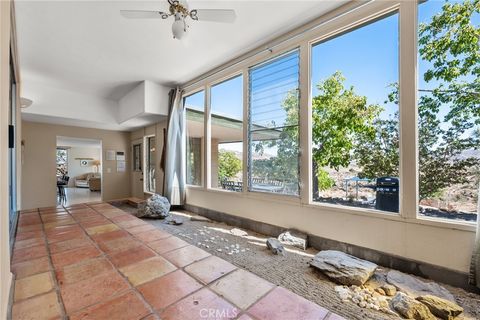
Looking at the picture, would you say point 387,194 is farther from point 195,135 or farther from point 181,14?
point 195,135

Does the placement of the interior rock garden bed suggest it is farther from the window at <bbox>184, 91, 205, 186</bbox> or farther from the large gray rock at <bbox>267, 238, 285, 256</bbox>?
the window at <bbox>184, 91, 205, 186</bbox>

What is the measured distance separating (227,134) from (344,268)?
9.35 feet

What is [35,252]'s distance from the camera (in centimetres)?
170

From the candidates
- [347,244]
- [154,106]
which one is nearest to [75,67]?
[154,106]

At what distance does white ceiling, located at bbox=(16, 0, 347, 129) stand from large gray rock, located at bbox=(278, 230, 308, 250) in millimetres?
2660

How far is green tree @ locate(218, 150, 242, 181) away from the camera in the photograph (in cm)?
358

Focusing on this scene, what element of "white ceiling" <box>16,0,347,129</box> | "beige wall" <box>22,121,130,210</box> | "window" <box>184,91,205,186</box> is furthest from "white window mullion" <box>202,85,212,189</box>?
"beige wall" <box>22,121,130,210</box>

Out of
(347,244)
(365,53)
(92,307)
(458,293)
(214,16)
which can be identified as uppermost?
(214,16)

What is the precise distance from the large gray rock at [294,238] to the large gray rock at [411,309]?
1.05 meters

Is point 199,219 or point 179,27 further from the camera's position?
point 199,219

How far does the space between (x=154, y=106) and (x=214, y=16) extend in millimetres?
2746

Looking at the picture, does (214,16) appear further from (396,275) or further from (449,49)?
(396,275)

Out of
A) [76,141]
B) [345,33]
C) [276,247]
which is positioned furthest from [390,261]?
[76,141]

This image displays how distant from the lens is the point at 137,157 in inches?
242
